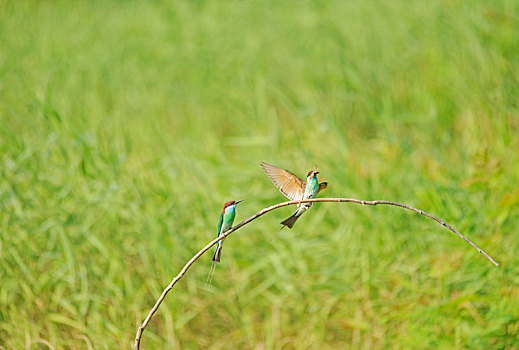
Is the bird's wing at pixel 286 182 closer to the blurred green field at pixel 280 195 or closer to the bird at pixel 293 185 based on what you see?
the bird at pixel 293 185

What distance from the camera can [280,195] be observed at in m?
2.81

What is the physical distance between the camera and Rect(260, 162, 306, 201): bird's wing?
3.59ft

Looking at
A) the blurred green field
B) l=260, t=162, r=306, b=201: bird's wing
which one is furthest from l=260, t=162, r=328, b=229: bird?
the blurred green field

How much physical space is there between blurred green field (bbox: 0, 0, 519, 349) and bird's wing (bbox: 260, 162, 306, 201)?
1.19 m

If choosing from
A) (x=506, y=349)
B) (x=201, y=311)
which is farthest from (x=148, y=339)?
(x=506, y=349)

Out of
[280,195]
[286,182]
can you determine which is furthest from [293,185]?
[280,195]

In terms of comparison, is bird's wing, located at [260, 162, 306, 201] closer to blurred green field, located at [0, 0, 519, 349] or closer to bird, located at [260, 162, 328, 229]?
bird, located at [260, 162, 328, 229]

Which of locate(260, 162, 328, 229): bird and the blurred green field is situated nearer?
locate(260, 162, 328, 229): bird

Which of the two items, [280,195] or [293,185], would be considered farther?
[280,195]

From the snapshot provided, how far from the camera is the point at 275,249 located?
2.77 meters

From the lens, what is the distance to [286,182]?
1.11 m

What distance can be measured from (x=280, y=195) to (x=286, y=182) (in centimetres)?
170

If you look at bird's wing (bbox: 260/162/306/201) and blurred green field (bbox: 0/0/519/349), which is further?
blurred green field (bbox: 0/0/519/349)

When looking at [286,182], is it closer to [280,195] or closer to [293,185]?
[293,185]
